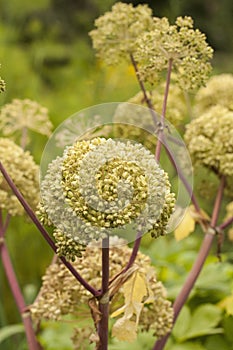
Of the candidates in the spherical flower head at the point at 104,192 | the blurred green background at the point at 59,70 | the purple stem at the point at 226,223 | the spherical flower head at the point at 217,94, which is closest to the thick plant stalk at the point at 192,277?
the purple stem at the point at 226,223

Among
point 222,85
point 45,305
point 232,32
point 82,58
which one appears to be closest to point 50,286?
point 45,305

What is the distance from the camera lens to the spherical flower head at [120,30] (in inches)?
52.4

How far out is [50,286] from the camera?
4.00 ft

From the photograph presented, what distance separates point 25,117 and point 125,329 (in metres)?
0.57

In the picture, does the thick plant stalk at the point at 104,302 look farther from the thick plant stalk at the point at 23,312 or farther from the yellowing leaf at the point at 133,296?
the thick plant stalk at the point at 23,312

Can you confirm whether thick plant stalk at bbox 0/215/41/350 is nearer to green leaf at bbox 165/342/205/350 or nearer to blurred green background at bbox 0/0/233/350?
blurred green background at bbox 0/0/233/350

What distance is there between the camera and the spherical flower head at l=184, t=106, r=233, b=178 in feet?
4.38

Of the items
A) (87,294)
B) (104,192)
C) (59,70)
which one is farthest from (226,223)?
(59,70)

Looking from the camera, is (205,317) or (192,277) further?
(205,317)

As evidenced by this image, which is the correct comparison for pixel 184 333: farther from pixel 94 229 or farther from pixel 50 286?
pixel 94 229

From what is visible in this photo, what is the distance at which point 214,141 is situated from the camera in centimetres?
136

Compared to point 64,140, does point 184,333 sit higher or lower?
lower

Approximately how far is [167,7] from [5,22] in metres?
1.63

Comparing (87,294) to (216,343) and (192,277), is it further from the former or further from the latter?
(216,343)
